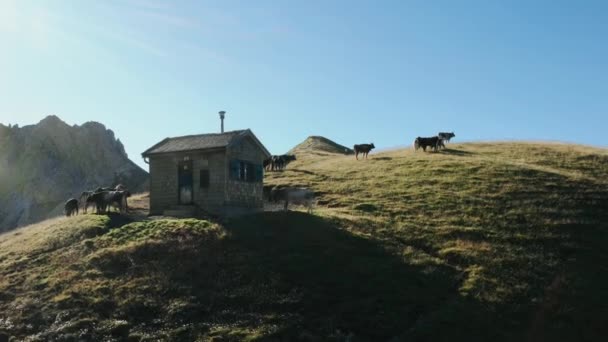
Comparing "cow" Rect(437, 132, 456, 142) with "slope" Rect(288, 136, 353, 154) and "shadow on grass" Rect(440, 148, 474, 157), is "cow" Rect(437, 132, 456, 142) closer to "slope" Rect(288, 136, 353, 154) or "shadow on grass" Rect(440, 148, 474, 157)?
"shadow on grass" Rect(440, 148, 474, 157)

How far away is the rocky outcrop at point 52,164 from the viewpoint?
99188 millimetres

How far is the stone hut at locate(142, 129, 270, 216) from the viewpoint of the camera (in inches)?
1467

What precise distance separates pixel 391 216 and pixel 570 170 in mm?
22329

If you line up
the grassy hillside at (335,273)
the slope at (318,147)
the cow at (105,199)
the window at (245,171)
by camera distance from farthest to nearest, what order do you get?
the slope at (318,147) → the cow at (105,199) → the window at (245,171) → the grassy hillside at (335,273)

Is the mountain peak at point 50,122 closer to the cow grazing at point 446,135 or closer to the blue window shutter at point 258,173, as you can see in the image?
the cow grazing at point 446,135

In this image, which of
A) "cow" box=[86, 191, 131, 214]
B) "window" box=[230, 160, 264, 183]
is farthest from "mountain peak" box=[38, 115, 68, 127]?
"window" box=[230, 160, 264, 183]

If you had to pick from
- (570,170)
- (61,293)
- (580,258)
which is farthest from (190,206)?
(570,170)

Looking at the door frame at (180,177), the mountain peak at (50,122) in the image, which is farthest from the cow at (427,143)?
the mountain peak at (50,122)

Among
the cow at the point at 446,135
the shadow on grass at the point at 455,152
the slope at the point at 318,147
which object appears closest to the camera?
the shadow on grass at the point at 455,152

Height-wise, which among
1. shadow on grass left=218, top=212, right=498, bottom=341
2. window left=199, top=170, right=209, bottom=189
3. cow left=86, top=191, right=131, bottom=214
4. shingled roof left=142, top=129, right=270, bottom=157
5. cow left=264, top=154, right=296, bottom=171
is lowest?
shadow on grass left=218, top=212, right=498, bottom=341

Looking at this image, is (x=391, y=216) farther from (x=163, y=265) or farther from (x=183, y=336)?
(x=183, y=336)

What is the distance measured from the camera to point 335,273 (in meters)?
26.0

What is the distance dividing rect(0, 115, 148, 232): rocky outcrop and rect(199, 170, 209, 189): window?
61.1m

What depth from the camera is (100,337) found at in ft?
70.7
